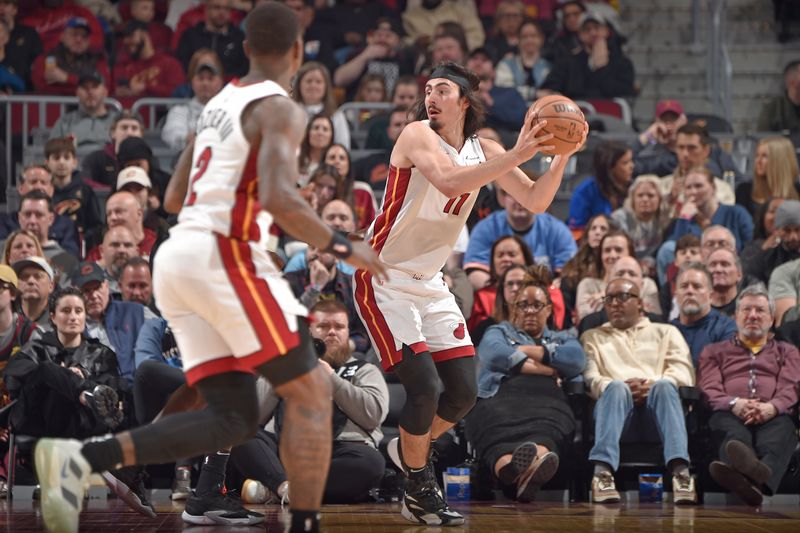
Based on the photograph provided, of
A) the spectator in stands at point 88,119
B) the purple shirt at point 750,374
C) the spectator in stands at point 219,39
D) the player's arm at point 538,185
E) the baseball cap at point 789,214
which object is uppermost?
the spectator in stands at point 219,39

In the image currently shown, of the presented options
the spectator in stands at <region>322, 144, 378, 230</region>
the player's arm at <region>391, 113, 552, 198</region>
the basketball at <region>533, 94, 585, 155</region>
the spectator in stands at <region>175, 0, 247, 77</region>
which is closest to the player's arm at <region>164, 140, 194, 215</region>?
the player's arm at <region>391, 113, 552, 198</region>

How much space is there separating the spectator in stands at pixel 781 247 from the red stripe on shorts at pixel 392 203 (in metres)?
4.45

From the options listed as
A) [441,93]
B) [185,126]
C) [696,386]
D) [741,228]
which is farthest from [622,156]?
[441,93]

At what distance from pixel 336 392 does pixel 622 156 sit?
439cm

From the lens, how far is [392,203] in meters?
6.52

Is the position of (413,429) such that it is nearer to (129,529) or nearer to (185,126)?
(129,529)

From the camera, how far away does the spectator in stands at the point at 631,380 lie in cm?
822

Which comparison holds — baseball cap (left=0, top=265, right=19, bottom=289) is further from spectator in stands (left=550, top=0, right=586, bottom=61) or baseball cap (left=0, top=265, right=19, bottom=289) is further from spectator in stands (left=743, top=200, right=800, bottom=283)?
spectator in stands (left=550, top=0, right=586, bottom=61)

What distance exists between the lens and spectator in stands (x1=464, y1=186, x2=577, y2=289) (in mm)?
10219

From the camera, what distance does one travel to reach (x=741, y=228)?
10758mm

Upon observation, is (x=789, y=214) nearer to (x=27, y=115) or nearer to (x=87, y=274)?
(x=87, y=274)

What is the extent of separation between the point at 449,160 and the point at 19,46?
871cm

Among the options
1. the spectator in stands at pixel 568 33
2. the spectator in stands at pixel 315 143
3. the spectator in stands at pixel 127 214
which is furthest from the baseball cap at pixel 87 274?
the spectator in stands at pixel 568 33

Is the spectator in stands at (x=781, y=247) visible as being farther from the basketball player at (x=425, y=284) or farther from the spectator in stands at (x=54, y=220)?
the spectator in stands at (x=54, y=220)
